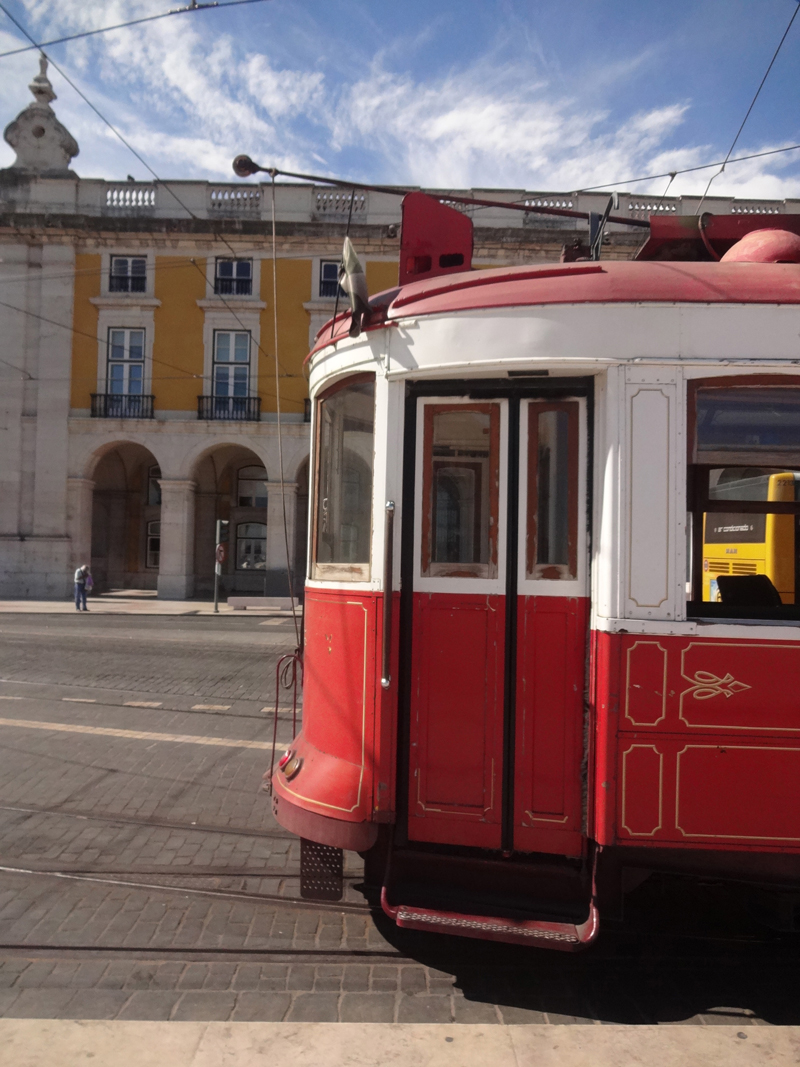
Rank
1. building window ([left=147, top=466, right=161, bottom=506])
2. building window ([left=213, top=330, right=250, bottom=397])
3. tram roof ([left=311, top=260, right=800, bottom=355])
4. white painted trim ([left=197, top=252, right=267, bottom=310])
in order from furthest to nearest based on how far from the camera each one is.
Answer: building window ([left=147, top=466, right=161, bottom=506])
building window ([left=213, top=330, right=250, bottom=397])
white painted trim ([left=197, top=252, right=267, bottom=310])
tram roof ([left=311, top=260, right=800, bottom=355])

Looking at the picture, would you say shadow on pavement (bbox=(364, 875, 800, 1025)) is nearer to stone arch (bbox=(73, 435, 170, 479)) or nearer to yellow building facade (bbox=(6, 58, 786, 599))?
yellow building facade (bbox=(6, 58, 786, 599))

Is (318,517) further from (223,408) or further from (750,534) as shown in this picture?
(223,408)

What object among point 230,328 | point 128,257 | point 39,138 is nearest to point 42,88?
point 39,138

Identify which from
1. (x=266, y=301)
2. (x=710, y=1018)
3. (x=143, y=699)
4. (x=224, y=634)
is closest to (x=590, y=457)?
(x=710, y=1018)

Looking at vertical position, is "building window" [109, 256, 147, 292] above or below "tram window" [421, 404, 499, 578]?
above

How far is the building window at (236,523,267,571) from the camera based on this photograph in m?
29.3

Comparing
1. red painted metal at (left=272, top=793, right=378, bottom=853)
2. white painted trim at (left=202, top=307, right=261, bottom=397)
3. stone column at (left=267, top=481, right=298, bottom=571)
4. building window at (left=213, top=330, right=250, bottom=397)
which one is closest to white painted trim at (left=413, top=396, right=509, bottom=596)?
red painted metal at (left=272, top=793, right=378, bottom=853)

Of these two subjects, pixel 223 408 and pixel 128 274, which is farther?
pixel 223 408

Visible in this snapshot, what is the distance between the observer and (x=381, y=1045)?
8.88ft

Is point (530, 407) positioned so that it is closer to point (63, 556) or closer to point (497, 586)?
point (497, 586)

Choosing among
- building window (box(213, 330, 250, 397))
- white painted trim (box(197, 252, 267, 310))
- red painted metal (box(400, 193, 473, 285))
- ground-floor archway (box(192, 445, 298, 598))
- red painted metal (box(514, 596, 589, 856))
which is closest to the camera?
red painted metal (box(514, 596, 589, 856))

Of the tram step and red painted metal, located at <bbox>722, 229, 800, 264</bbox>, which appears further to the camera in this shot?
red painted metal, located at <bbox>722, 229, 800, 264</bbox>

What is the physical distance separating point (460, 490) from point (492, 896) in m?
1.83

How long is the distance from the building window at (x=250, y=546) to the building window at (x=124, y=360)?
6536 millimetres
